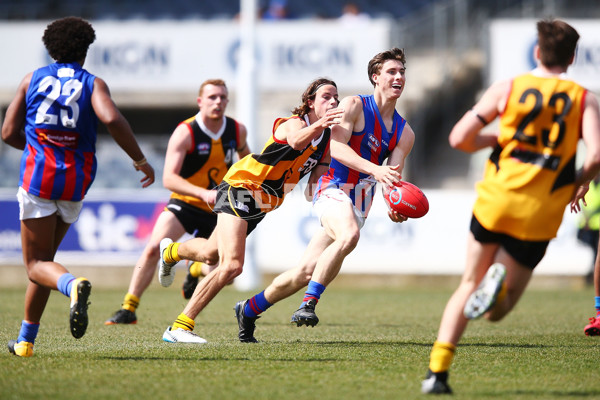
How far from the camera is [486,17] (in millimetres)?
21547

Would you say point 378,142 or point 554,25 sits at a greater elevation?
point 554,25

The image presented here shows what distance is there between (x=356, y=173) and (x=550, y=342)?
2.21m

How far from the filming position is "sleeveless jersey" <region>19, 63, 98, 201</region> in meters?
5.68

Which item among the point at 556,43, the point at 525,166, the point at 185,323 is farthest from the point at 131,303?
the point at 556,43

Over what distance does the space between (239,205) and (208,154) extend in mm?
2040

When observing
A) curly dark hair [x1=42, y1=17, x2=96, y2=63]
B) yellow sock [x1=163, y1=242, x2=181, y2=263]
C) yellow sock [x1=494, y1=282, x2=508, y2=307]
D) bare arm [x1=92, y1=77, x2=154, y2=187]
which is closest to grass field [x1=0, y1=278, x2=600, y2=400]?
yellow sock [x1=494, y1=282, x2=508, y2=307]

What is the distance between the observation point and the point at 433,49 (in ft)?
70.1

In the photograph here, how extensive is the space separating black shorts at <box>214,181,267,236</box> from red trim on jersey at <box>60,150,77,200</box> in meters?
1.49

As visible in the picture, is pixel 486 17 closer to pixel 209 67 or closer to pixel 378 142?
pixel 209 67

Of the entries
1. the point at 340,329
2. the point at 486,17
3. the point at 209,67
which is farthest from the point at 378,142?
the point at 486,17

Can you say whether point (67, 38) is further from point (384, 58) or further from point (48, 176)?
point (384, 58)

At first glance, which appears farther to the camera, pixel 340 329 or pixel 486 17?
pixel 486 17

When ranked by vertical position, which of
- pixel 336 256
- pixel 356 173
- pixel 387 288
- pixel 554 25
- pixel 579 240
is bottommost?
pixel 387 288

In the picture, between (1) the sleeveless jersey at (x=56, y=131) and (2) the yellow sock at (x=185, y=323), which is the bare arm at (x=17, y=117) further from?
(2) the yellow sock at (x=185, y=323)
